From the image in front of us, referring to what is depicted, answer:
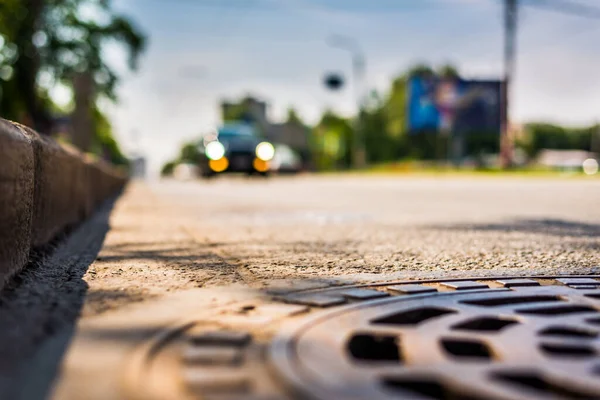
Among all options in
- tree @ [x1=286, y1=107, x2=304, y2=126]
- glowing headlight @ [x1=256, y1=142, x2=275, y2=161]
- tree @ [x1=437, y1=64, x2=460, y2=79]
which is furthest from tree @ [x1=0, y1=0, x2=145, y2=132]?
tree @ [x1=286, y1=107, x2=304, y2=126]

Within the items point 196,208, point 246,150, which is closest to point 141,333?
point 196,208

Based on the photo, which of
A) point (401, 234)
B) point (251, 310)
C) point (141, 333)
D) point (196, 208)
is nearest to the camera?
point (141, 333)

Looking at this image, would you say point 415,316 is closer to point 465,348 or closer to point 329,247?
point 465,348

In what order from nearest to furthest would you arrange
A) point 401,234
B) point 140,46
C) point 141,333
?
point 141,333 < point 401,234 < point 140,46

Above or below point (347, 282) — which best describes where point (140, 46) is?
above

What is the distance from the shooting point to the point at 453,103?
5134cm

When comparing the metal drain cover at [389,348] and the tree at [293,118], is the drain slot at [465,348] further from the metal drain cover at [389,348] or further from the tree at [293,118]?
the tree at [293,118]

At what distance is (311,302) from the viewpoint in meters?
2.51

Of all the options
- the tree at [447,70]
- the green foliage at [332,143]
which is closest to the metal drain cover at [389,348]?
the green foliage at [332,143]

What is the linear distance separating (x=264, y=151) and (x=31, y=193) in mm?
19900

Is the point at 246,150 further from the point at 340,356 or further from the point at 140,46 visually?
the point at 340,356

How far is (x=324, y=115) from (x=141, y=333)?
3866 inches

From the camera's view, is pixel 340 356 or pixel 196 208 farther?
pixel 196 208

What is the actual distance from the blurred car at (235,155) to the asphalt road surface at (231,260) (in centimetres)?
1562
